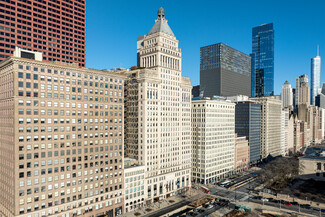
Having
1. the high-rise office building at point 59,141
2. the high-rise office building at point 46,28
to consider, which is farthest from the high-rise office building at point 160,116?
the high-rise office building at point 46,28

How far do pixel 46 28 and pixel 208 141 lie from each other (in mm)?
132159

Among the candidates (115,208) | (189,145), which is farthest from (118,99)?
(189,145)

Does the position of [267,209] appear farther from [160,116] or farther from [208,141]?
[160,116]

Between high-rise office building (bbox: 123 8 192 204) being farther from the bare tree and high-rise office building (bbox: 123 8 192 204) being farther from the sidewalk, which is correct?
the bare tree

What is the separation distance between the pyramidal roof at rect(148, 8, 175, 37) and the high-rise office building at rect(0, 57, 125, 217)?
158ft

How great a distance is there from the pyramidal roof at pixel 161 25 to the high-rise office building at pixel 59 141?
1901 inches

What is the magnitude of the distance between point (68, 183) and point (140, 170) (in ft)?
129

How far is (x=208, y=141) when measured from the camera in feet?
582

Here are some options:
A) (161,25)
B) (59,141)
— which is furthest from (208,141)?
(59,141)

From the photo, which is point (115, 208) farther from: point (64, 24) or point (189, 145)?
point (64, 24)

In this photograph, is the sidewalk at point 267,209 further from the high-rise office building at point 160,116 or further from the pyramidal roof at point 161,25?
the pyramidal roof at point 161,25

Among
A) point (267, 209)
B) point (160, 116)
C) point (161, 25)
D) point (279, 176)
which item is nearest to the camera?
point (267, 209)

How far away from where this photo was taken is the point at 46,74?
9938 centimetres

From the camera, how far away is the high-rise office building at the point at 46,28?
149 metres
